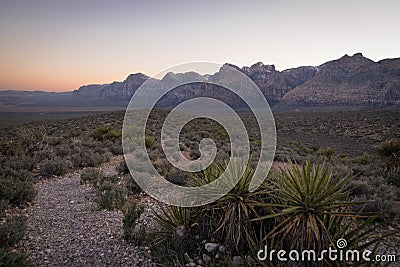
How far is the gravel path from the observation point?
4.12 metres

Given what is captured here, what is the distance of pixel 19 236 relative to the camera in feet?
14.5

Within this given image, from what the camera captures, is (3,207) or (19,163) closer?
(3,207)

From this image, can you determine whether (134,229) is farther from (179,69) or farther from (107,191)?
(179,69)

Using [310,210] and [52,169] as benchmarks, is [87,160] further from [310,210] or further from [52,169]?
[310,210]

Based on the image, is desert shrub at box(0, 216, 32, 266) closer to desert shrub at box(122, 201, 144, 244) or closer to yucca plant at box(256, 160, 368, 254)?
desert shrub at box(122, 201, 144, 244)

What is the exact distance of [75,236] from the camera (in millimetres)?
4816

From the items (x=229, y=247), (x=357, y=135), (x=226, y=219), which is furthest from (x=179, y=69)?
(x=357, y=135)

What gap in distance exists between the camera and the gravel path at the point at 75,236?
13.5 feet

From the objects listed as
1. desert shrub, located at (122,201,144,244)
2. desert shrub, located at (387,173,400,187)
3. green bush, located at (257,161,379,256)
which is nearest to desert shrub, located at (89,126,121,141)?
desert shrub, located at (122,201,144,244)

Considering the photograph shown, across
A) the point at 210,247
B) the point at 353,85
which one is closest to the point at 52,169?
the point at 210,247

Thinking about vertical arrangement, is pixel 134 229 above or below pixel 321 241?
below

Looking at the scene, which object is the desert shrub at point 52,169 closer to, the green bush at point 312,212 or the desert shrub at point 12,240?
the desert shrub at point 12,240

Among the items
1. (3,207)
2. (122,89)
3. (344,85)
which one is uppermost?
(122,89)

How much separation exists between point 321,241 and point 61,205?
5891mm
